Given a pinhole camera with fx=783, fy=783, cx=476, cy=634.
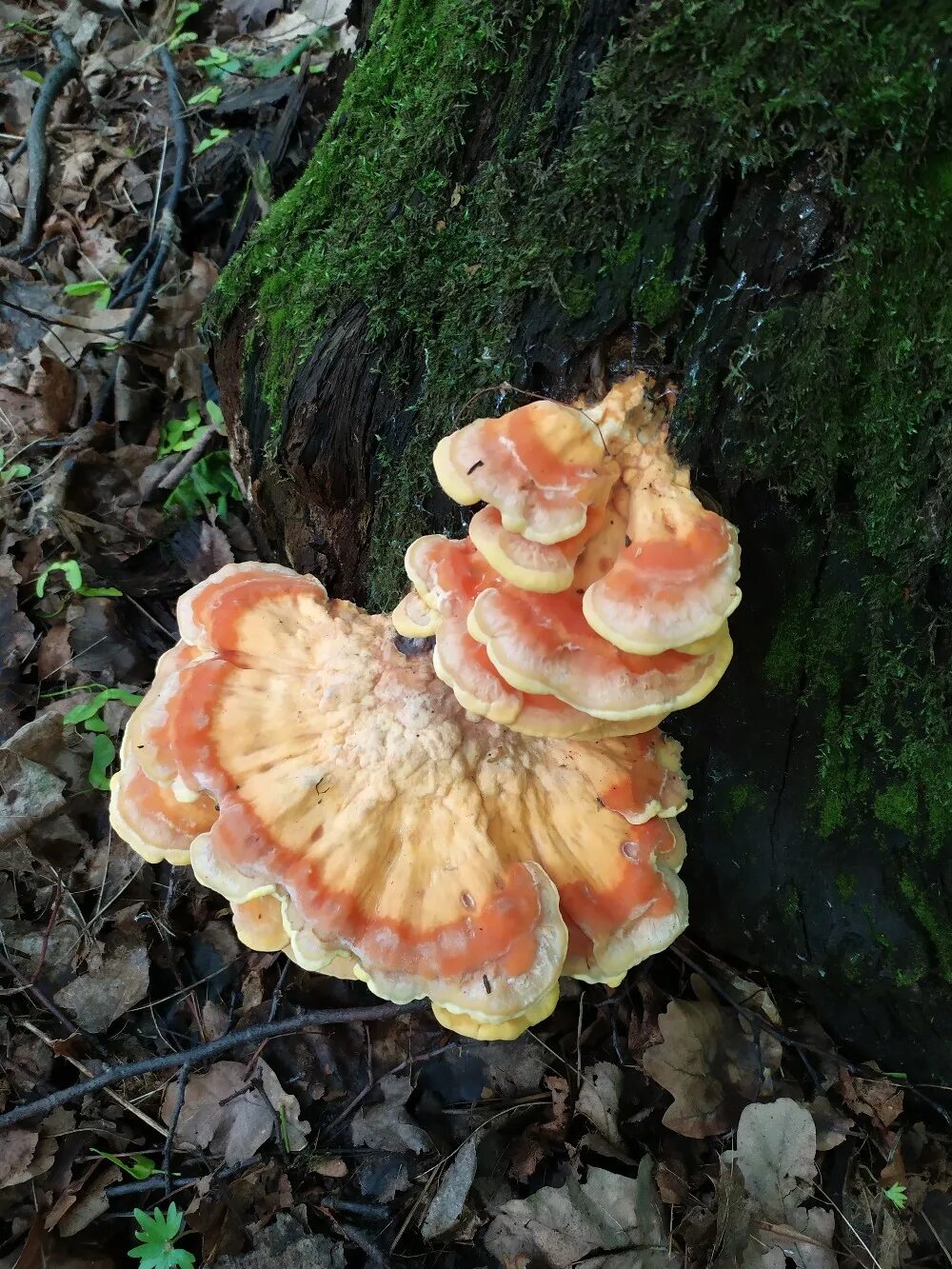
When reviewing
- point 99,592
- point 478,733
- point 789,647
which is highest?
point 789,647

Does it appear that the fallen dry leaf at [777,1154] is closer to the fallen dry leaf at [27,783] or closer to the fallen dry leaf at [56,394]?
the fallen dry leaf at [27,783]

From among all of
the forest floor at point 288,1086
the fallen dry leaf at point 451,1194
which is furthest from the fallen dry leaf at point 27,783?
the fallen dry leaf at point 451,1194

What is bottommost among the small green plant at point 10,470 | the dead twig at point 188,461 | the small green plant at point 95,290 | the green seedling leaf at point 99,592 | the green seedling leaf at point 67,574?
the green seedling leaf at point 99,592

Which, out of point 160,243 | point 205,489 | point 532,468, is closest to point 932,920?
point 532,468

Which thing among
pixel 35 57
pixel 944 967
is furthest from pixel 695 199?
pixel 35 57

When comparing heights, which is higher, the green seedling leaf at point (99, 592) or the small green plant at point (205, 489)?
the small green plant at point (205, 489)

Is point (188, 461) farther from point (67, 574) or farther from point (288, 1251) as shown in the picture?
point (288, 1251)

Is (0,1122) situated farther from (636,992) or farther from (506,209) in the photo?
(506,209)
